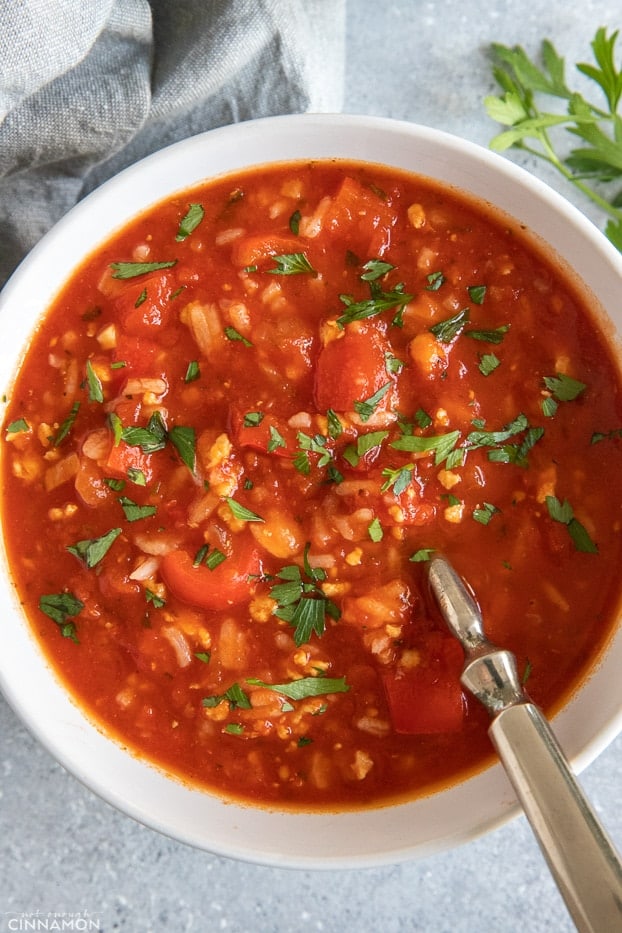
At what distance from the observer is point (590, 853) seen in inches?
100

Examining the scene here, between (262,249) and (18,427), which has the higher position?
(262,249)

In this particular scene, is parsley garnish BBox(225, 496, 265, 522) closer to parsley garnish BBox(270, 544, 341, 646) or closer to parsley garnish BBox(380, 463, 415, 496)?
parsley garnish BBox(270, 544, 341, 646)

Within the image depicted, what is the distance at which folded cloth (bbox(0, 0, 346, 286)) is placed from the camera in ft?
12.6

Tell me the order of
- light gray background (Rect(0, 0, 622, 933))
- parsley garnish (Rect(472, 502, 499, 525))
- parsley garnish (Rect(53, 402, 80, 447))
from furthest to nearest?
light gray background (Rect(0, 0, 622, 933))
parsley garnish (Rect(53, 402, 80, 447))
parsley garnish (Rect(472, 502, 499, 525))

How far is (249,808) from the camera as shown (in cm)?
367

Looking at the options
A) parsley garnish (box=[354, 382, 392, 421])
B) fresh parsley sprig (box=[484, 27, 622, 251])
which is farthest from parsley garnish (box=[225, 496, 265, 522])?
fresh parsley sprig (box=[484, 27, 622, 251])

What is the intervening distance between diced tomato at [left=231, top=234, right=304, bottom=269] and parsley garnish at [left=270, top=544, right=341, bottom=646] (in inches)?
43.6

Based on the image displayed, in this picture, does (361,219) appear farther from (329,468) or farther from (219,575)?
(219,575)

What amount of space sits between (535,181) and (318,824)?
104 inches

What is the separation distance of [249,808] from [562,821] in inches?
57.2

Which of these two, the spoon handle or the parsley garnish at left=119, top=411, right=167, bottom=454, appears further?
the parsley garnish at left=119, top=411, right=167, bottom=454

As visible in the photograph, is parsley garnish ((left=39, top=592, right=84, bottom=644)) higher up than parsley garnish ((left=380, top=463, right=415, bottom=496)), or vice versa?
parsley garnish ((left=380, top=463, right=415, bottom=496))

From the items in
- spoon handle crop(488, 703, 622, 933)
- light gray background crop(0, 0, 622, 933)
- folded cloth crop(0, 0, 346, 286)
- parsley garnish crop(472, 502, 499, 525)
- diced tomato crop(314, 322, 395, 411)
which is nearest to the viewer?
spoon handle crop(488, 703, 622, 933)

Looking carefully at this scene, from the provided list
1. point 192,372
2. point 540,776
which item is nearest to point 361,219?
point 192,372
